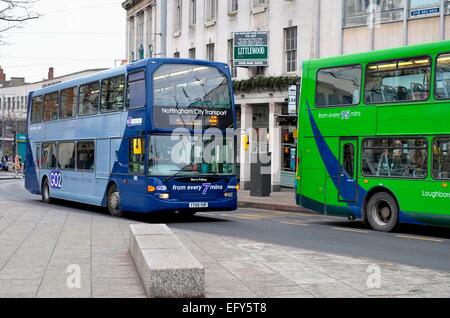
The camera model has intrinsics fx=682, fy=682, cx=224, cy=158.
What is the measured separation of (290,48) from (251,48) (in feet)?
7.30

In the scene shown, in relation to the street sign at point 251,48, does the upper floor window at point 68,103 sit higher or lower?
lower

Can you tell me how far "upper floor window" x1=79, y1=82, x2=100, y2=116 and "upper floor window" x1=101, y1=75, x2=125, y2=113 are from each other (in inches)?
19.9

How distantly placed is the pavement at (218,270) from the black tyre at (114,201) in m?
5.05

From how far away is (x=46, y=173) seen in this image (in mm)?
25172

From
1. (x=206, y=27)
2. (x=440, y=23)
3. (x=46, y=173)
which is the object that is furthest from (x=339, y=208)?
(x=206, y=27)

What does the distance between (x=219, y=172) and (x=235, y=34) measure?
1503cm

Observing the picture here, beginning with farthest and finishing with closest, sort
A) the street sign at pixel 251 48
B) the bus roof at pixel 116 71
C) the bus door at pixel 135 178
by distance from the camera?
the street sign at pixel 251 48 → the bus roof at pixel 116 71 → the bus door at pixel 135 178

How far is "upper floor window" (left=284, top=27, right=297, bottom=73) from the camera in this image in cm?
3058

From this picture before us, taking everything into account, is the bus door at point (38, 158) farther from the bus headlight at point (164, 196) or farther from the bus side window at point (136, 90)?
the bus headlight at point (164, 196)

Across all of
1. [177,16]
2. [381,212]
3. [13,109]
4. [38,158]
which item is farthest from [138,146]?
[13,109]

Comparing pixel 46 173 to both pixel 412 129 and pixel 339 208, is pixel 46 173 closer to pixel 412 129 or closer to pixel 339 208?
pixel 339 208

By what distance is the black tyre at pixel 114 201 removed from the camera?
63.2 feet

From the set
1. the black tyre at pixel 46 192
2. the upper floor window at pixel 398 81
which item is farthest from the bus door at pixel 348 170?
the black tyre at pixel 46 192

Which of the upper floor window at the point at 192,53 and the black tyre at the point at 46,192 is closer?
the black tyre at the point at 46,192
